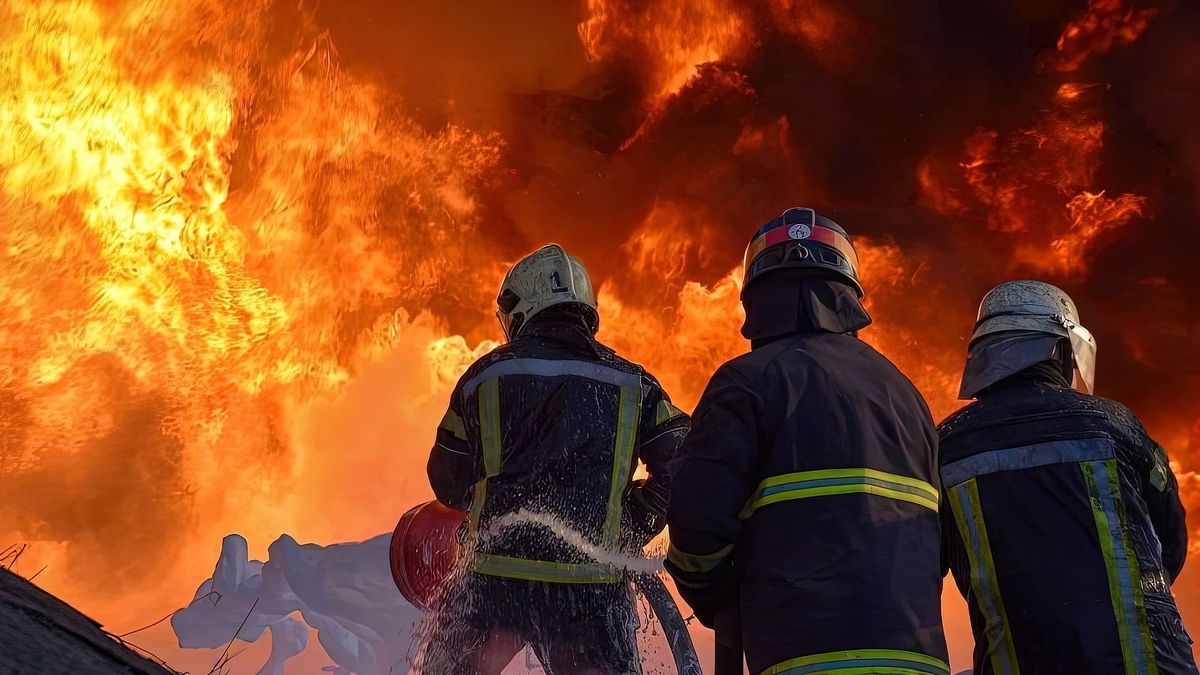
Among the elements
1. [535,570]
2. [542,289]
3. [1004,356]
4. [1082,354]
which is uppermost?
[542,289]

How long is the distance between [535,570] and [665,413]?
94 centimetres

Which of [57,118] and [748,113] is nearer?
[57,118]

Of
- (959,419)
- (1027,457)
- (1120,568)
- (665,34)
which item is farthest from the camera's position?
(665,34)

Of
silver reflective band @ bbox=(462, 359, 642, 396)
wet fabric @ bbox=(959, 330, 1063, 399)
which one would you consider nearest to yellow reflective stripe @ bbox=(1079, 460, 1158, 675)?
wet fabric @ bbox=(959, 330, 1063, 399)

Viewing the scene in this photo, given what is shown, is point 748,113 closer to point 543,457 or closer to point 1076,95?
point 1076,95

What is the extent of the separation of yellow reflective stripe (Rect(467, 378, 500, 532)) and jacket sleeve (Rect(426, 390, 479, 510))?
0.13 m

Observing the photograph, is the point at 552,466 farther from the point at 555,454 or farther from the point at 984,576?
the point at 984,576

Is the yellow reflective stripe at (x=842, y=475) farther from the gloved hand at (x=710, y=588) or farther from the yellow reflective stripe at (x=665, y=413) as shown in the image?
the yellow reflective stripe at (x=665, y=413)

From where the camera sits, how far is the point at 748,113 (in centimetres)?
1662

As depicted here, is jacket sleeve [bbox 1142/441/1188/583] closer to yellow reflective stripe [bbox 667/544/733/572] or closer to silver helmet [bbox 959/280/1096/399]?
silver helmet [bbox 959/280/1096/399]

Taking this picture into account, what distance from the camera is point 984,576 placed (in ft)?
11.6

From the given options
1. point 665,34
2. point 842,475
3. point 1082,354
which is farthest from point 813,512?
point 665,34

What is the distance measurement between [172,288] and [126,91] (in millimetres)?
3170

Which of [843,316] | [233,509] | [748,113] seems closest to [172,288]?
[233,509]
